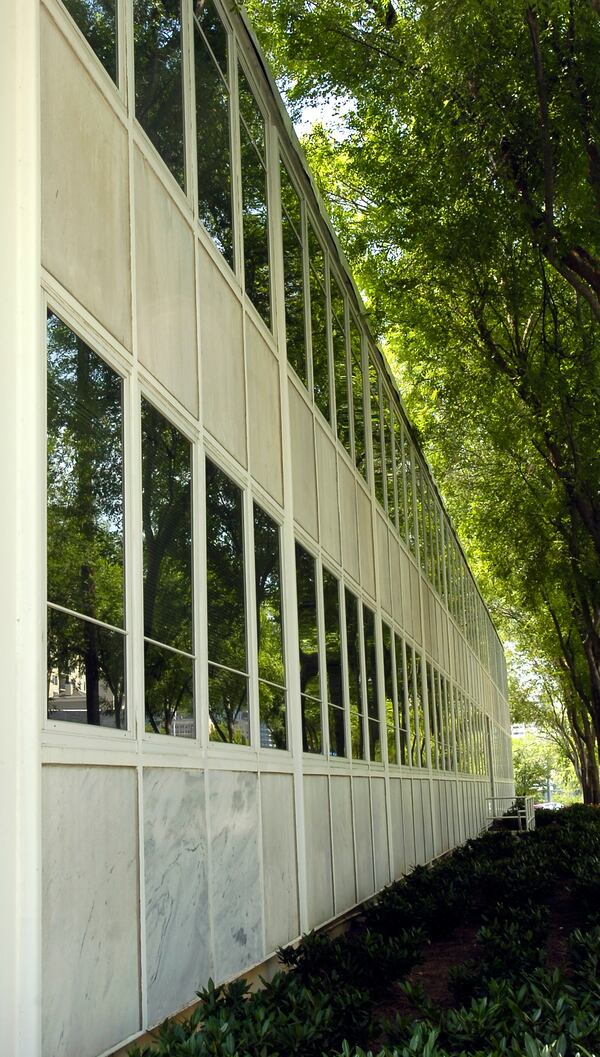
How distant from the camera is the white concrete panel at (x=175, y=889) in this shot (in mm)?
6156

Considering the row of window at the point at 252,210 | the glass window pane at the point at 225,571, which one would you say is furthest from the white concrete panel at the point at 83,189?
the glass window pane at the point at 225,571

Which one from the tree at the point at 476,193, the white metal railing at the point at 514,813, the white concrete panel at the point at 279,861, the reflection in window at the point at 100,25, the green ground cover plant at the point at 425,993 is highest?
the tree at the point at 476,193

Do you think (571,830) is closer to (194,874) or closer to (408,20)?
(408,20)

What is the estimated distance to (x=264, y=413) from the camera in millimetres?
9836

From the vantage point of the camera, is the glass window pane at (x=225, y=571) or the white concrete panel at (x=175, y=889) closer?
the white concrete panel at (x=175, y=889)

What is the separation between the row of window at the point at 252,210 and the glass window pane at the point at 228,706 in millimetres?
3119

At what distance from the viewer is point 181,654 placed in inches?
276

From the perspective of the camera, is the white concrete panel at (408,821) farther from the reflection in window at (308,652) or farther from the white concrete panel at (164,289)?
the white concrete panel at (164,289)

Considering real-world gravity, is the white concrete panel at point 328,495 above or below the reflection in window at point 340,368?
below

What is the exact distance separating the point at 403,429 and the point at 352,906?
983 centimetres

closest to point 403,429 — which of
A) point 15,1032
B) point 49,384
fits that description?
point 49,384

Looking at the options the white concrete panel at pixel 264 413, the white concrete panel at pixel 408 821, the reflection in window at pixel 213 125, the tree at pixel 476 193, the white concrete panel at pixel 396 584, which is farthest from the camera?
the white concrete panel at pixel 396 584

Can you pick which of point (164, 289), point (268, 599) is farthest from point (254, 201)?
point (268, 599)

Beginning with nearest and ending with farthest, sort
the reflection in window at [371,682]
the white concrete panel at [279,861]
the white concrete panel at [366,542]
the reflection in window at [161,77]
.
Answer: the reflection in window at [161,77]
the white concrete panel at [279,861]
the reflection in window at [371,682]
the white concrete panel at [366,542]
